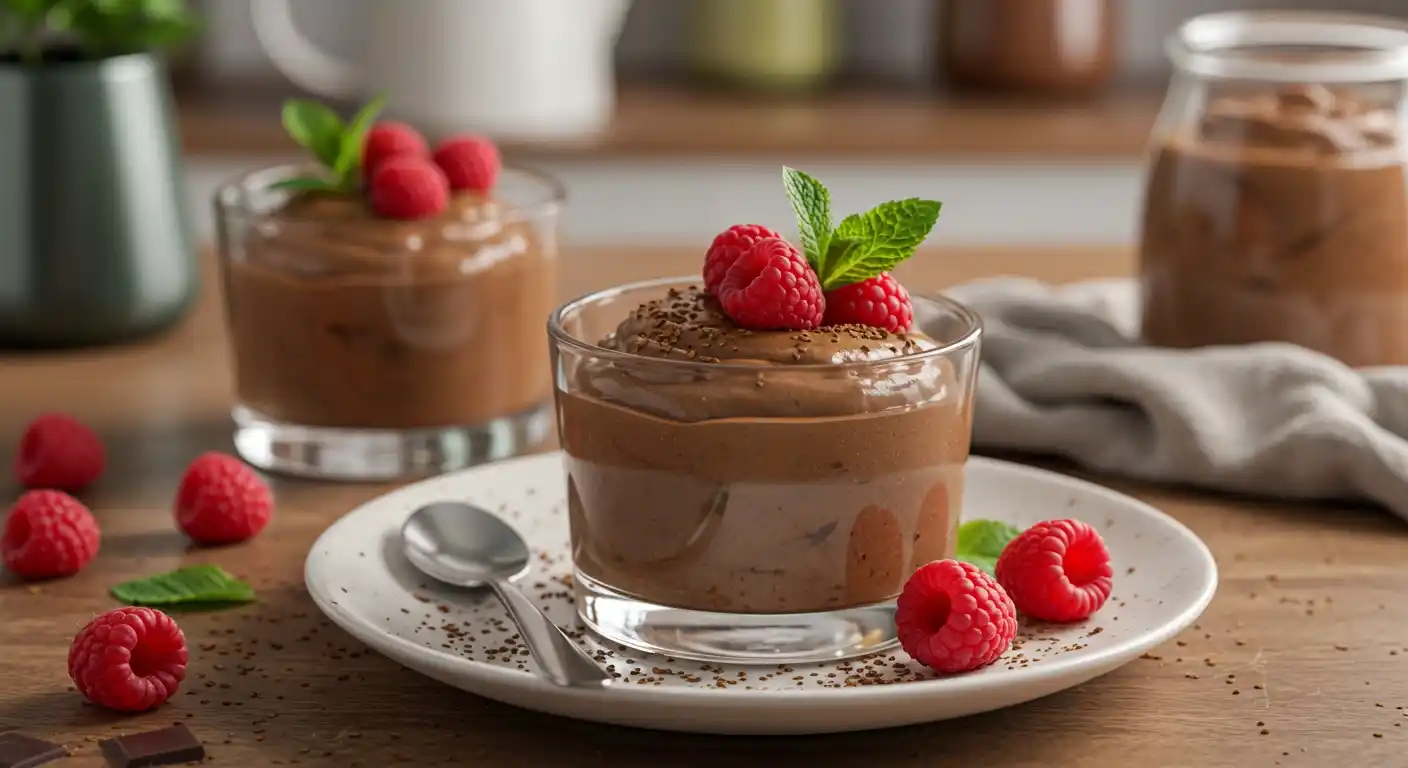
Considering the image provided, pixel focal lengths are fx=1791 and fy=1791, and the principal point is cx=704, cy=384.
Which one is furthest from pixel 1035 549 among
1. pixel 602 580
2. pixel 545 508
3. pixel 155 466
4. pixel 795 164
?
pixel 795 164

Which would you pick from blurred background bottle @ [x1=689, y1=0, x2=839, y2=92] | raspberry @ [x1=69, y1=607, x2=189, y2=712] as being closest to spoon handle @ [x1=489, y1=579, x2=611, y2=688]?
raspberry @ [x1=69, y1=607, x2=189, y2=712]

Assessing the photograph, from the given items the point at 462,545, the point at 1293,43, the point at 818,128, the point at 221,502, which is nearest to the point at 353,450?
the point at 221,502

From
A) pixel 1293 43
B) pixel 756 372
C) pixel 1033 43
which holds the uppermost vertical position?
pixel 1293 43

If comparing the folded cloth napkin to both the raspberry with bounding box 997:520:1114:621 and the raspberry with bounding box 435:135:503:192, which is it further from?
the raspberry with bounding box 435:135:503:192

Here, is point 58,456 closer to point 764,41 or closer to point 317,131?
point 317,131

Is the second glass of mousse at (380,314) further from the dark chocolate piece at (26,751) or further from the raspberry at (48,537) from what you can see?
the dark chocolate piece at (26,751)

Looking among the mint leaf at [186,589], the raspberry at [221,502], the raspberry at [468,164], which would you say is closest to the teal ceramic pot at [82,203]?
the raspberry at [468,164]
